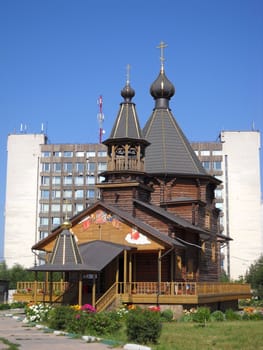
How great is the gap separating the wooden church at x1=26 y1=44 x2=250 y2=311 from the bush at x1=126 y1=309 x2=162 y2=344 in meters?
8.70

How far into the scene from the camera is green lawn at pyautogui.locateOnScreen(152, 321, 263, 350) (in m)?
15.5

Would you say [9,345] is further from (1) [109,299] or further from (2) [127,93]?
(2) [127,93]

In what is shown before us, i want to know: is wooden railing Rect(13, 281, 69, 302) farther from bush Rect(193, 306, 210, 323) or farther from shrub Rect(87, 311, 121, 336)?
shrub Rect(87, 311, 121, 336)

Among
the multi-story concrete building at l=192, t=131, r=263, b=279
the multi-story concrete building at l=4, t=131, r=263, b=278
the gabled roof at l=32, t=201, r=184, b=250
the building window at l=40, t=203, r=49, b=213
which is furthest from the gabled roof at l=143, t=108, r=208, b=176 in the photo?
the building window at l=40, t=203, r=49, b=213

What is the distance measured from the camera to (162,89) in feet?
128

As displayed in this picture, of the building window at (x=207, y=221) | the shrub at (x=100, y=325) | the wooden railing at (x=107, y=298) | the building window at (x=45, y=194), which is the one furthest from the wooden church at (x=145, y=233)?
the building window at (x=45, y=194)

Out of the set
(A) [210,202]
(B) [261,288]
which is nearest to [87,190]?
(B) [261,288]

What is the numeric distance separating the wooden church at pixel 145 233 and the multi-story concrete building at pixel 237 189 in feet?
146

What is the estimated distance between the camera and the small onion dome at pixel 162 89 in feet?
128

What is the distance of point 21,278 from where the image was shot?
6788 centimetres

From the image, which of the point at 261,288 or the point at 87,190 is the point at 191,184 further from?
the point at 87,190

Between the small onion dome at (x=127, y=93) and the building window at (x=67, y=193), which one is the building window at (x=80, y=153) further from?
the small onion dome at (x=127, y=93)

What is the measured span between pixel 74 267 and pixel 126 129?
1021cm

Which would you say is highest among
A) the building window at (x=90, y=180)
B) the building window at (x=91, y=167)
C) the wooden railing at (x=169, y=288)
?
the building window at (x=91, y=167)
